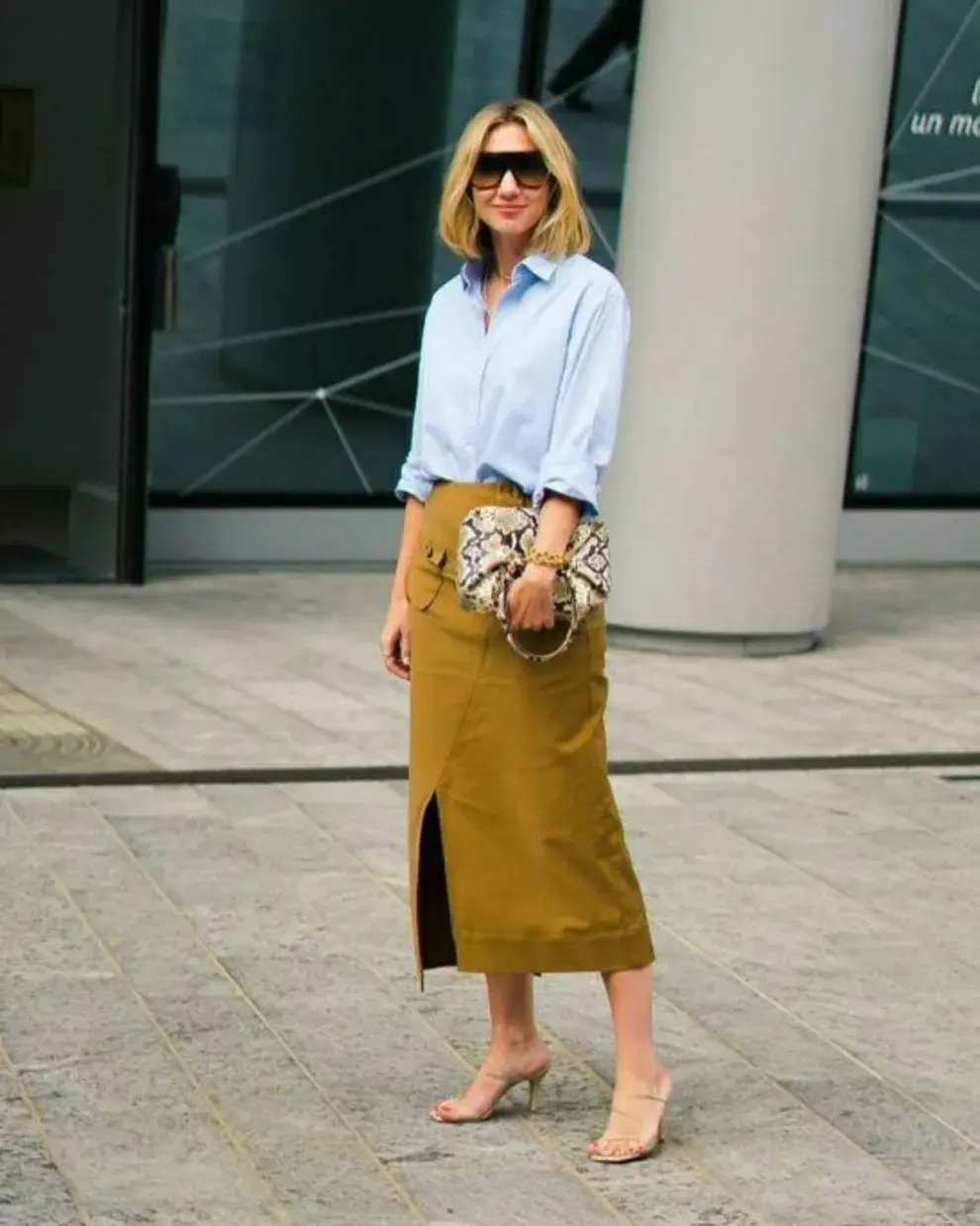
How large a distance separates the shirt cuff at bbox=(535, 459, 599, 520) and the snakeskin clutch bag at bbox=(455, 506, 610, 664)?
0.08 m

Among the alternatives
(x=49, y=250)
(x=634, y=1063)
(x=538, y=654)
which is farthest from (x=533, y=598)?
(x=49, y=250)

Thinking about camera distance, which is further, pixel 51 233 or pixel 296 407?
pixel 51 233

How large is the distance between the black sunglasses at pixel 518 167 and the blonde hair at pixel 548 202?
0.6 inches

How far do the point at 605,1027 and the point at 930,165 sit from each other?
934 centimetres

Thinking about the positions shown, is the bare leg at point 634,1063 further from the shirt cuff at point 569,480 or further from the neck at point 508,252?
the neck at point 508,252

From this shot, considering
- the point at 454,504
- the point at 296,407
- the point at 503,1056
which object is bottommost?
the point at 503,1056

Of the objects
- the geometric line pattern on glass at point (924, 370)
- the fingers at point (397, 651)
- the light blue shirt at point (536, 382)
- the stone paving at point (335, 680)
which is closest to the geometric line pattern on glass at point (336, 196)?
the stone paving at point (335, 680)

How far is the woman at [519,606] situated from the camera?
4.91m

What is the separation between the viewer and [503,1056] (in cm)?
531

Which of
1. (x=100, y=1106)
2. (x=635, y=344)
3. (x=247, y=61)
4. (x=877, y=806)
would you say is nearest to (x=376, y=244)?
(x=247, y=61)

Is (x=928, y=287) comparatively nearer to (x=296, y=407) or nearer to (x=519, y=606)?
(x=296, y=407)

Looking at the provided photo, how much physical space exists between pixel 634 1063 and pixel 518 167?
173cm

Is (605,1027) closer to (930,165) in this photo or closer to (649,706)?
(649,706)

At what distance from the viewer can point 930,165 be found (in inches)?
568
